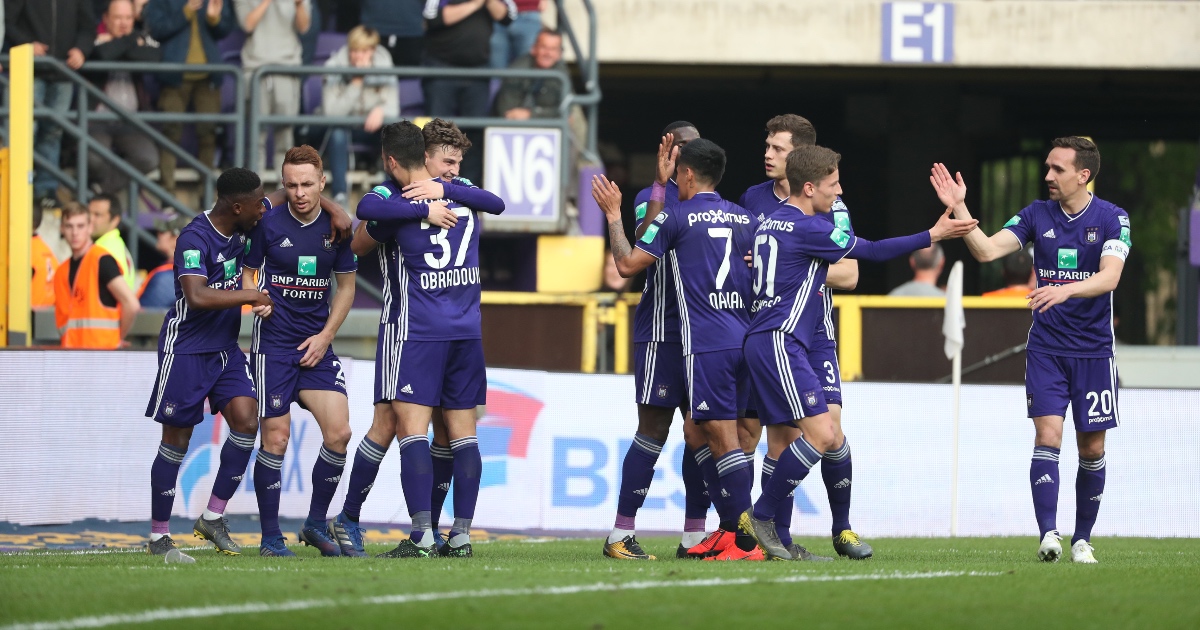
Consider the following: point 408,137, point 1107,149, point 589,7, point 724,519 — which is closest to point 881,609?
point 724,519

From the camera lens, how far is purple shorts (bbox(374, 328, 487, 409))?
8.52m

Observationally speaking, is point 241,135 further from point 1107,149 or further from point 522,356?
point 1107,149

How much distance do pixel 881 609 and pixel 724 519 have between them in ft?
8.20

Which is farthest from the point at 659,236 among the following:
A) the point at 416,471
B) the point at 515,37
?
the point at 515,37

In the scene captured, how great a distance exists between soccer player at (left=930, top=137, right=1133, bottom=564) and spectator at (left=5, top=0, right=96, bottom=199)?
9060 mm

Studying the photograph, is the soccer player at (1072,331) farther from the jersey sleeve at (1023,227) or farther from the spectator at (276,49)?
the spectator at (276,49)

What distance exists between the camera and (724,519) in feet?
28.3

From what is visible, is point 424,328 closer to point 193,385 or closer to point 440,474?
point 440,474

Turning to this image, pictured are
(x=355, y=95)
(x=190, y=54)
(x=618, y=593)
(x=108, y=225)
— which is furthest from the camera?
(x=190, y=54)

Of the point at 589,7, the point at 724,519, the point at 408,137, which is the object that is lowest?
the point at 724,519

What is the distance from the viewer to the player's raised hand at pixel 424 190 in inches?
336

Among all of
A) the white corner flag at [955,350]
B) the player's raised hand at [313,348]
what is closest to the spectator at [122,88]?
the player's raised hand at [313,348]

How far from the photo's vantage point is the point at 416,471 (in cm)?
853

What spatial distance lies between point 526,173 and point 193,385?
6941 mm
